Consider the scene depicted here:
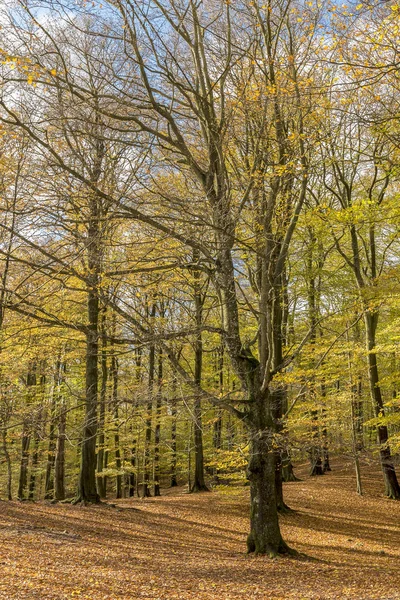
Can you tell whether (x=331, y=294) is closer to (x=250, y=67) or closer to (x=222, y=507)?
(x=222, y=507)

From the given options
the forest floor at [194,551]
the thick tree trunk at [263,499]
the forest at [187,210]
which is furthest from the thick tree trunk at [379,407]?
the thick tree trunk at [263,499]

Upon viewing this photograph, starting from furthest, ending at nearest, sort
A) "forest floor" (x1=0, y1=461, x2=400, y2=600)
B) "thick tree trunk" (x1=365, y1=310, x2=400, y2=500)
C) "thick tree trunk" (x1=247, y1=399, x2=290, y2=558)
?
"thick tree trunk" (x1=365, y1=310, x2=400, y2=500) → "thick tree trunk" (x1=247, y1=399, x2=290, y2=558) → "forest floor" (x1=0, y1=461, x2=400, y2=600)

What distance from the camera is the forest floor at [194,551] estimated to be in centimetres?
634

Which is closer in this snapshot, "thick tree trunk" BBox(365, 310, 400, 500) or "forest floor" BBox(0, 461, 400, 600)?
"forest floor" BBox(0, 461, 400, 600)

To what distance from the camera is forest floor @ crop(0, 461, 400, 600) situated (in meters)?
6.34

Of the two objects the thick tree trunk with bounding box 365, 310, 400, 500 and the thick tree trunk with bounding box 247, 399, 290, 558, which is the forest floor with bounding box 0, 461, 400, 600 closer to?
the thick tree trunk with bounding box 247, 399, 290, 558

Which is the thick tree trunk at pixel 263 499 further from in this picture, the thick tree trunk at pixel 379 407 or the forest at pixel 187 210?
the thick tree trunk at pixel 379 407

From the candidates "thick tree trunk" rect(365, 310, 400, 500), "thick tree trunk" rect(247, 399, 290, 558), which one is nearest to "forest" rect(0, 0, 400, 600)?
"thick tree trunk" rect(247, 399, 290, 558)

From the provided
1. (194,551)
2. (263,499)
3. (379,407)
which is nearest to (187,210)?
(263,499)

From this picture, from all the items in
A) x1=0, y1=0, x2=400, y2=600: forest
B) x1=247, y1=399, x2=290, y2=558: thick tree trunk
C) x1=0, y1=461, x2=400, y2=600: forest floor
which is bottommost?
x1=0, y1=461, x2=400, y2=600: forest floor

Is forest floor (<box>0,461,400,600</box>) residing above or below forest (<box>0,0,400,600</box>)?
below

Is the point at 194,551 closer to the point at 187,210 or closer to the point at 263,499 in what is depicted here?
the point at 263,499

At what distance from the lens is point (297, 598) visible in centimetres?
605

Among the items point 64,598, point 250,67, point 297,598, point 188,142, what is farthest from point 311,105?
point 64,598
